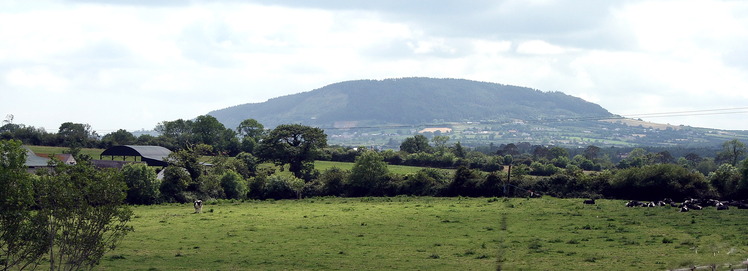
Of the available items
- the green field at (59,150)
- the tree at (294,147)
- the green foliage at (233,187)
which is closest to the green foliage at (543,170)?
the tree at (294,147)

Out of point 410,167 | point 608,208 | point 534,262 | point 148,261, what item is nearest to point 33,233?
point 148,261

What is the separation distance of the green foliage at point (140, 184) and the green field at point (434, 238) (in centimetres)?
828

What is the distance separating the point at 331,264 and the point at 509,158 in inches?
3220

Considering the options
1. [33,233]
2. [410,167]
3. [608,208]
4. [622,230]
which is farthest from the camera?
[410,167]

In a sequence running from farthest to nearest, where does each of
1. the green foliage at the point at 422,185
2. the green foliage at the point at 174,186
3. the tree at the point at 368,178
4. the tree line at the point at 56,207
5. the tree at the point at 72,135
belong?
the tree at the point at 72,135 → the tree at the point at 368,178 → the green foliage at the point at 422,185 → the green foliage at the point at 174,186 → the tree line at the point at 56,207

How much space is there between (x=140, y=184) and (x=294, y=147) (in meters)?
27.0

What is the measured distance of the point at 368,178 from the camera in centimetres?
7388

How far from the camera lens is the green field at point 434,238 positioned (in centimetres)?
3167

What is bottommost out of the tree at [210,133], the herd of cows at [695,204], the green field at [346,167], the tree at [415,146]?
the herd of cows at [695,204]

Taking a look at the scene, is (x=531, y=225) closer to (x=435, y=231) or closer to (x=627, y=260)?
(x=435, y=231)

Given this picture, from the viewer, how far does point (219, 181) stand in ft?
242

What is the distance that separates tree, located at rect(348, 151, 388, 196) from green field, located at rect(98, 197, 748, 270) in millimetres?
15267

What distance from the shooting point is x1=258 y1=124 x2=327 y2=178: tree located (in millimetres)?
88875

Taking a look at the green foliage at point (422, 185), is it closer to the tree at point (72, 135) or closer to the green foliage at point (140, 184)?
the green foliage at point (140, 184)
